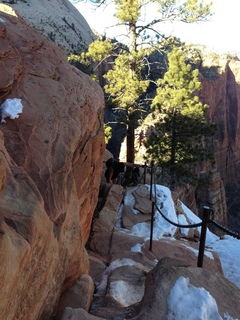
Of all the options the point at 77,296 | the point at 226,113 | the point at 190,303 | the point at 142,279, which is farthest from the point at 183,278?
the point at 226,113

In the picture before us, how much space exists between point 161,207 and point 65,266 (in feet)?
17.8

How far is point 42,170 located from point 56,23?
33077 mm

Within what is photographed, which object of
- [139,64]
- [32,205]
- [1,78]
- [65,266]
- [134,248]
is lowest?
[134,248]

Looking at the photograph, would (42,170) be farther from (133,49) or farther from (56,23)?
(56,23)

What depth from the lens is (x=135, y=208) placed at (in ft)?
27.3

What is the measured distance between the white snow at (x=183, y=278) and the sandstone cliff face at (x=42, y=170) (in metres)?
0.88

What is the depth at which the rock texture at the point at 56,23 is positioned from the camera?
29.3 meters

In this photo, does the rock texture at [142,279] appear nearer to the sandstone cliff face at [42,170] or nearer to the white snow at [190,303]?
the white snow at [190,303]

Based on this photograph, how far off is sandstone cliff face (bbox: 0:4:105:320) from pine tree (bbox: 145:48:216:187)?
7.29 meters

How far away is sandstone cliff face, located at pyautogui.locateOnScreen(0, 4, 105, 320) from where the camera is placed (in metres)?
2.45

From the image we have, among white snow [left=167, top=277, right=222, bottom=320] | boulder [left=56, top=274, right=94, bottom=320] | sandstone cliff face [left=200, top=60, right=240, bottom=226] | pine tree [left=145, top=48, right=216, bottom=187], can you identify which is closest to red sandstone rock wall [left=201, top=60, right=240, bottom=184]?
sandstone cliff face [left=200, top=60, right=240, bottom=226]

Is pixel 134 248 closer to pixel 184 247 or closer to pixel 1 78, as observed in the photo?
pixel 184 247

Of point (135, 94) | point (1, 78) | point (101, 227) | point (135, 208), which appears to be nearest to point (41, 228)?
point (1, 78)

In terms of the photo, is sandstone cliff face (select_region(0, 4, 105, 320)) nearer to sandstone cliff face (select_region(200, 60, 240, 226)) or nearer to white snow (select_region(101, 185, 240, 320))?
white snow (select_region(101, 185, 240, 320))
